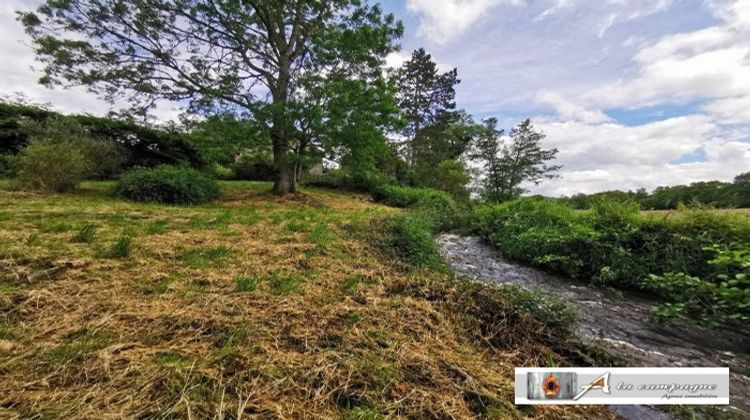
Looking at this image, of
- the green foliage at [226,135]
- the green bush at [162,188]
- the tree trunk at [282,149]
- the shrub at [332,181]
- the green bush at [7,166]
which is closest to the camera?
the green bush at [162,188]

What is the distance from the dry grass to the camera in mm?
1062

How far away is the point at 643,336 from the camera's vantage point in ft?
8.14

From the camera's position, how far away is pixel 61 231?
2936 mm

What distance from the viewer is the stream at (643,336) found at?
2084 mm

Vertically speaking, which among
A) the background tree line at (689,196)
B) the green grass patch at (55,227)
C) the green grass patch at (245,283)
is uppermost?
the background tree line at (689,196)

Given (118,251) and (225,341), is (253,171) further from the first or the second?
(225,341)

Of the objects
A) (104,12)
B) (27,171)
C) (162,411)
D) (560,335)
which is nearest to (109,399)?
(162,411)

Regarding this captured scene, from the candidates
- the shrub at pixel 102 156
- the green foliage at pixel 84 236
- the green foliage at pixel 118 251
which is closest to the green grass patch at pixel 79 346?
the green foliage at pixel 118 251

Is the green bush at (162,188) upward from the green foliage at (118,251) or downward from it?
upward

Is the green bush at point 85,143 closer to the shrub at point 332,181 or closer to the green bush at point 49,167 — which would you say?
the green bush at point 49,167

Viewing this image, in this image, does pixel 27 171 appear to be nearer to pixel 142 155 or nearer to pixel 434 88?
pixel 142 155

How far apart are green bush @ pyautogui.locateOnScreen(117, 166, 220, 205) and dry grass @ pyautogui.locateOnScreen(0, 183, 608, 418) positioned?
389cm

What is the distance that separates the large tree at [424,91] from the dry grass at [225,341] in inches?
881

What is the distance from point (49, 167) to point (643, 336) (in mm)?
10090
